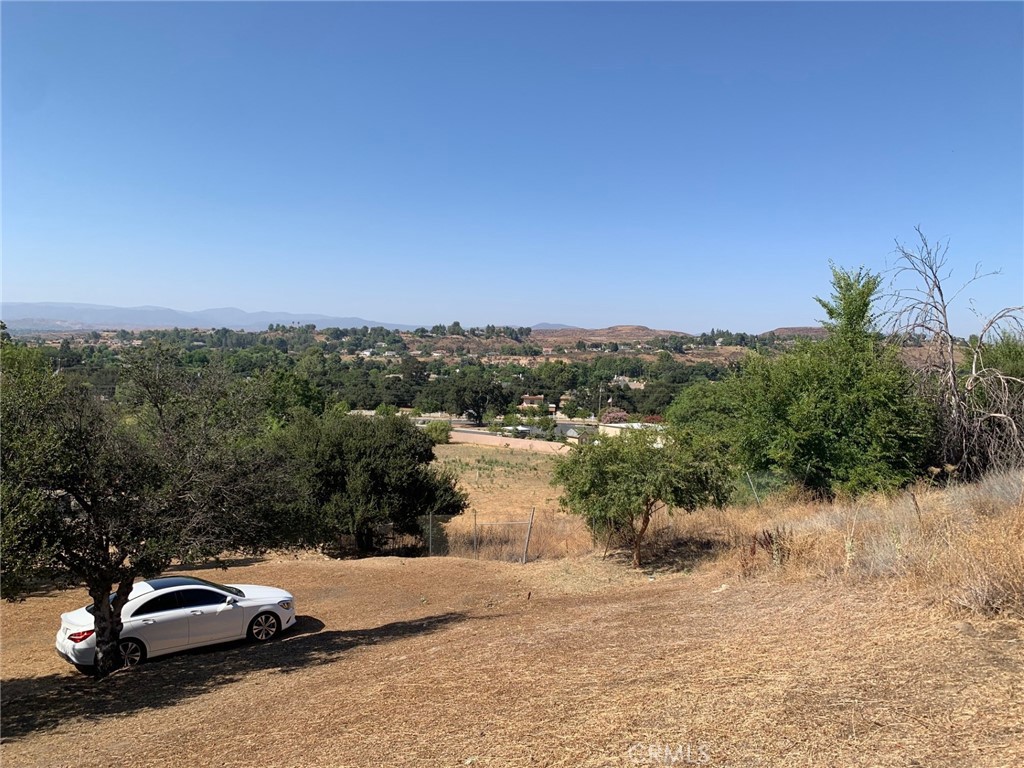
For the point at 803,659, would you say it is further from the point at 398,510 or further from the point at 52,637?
the point at 398,510

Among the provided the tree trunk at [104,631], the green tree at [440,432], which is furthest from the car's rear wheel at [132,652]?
the green tree at [440,432]

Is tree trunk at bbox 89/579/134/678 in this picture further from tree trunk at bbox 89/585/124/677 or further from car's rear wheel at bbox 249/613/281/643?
car's rear wheel at bbox 249/613/281/643

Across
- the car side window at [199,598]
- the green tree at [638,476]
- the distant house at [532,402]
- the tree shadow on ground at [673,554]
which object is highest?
the green tree at [638,476]

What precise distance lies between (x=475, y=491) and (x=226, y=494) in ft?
95.7

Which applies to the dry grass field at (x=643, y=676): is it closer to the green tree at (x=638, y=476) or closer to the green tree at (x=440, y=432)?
the green tree at (x=638, y=476)

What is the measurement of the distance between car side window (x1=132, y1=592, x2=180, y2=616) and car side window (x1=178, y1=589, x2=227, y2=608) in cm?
12

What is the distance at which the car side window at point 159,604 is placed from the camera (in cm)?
1064

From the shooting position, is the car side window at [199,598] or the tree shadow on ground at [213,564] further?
the tree shadow on ground at [213,564]

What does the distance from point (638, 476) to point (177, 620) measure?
377 inches

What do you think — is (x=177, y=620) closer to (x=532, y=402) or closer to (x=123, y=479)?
(x=123, y=479)

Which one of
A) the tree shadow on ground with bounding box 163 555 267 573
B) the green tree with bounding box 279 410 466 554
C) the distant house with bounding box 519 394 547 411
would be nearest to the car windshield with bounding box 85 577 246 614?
the tree shadow on ground with bounding box 163 555 267 573

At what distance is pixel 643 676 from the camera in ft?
22.2

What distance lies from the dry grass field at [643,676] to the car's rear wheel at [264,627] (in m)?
0.43

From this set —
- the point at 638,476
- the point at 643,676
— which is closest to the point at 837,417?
the point at 638,476
